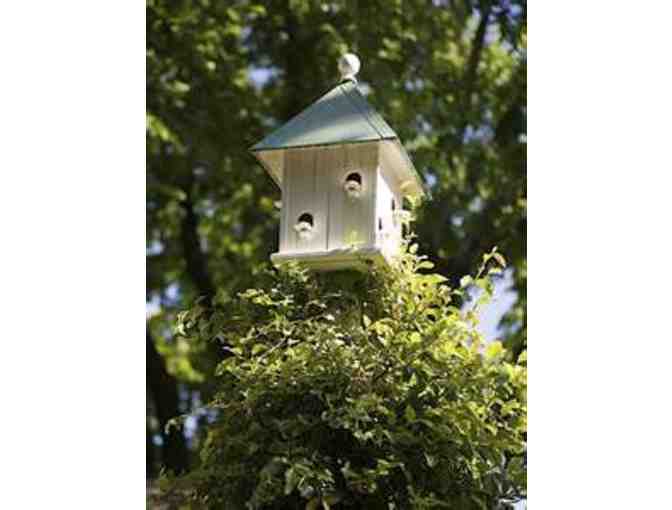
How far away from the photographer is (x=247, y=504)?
2205 mm

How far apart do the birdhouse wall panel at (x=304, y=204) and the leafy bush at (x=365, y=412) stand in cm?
7

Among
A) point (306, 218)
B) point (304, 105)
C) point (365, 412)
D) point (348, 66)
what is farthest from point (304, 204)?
point (304, 105)

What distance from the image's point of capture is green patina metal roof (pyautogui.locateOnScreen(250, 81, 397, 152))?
243 centimetres

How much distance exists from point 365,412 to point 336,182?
490mm

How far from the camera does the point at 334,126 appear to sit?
247cm

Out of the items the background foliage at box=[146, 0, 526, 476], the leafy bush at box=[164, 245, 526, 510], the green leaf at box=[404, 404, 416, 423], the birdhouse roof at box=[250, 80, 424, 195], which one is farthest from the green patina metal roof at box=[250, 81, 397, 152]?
the background foliage at box=[146, 0, 526, 476]

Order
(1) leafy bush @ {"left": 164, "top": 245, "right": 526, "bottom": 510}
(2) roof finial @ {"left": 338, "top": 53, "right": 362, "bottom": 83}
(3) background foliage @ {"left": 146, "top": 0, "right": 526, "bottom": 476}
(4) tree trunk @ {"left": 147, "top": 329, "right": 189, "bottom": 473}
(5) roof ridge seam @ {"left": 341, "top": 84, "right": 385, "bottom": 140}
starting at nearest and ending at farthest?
(1) leafy bush @ {"left": 164, "top": 245, "right": 526, "bottom": 510}, (5) roof ridge seam @ {"left": 341, "top": 84, "right": 385, "bottom": 140}, (2) roof finial @ {"left": 338, "top": 53, "right": 362, "bottom": 83}, (3) background foliage @ {"left": 146, "top": 0, "right": 526, "bottom": 476}, (4) tree trunk @ {"left": 147, "top": 329, "right": 189, "bottom": 473}

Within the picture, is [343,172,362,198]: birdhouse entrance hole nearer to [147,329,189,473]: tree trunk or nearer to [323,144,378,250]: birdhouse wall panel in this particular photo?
[323,144,378,250]: birdhouse wall panel

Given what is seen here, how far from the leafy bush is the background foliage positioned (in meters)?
2.69

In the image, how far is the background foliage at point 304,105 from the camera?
5.45 m

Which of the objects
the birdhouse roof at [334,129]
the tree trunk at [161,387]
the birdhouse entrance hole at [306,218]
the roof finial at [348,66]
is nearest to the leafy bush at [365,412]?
A: the birdhouse entrance hole at [306,218]
